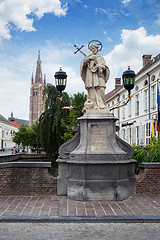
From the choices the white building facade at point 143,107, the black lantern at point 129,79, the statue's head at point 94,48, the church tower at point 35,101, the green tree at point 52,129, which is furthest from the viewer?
the church tower at point 35,101

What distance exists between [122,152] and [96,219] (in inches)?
112

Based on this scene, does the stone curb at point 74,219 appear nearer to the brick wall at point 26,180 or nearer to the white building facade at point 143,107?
the brick wall at point 26,180

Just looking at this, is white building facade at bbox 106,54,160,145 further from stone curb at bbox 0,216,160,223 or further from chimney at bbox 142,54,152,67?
stone curb at bbox 0,216,160,223

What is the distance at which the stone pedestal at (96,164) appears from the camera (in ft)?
25.0

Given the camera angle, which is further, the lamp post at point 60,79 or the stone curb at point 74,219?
the lamp post at point 60,79

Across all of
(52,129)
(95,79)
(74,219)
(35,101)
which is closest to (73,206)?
(74,219)

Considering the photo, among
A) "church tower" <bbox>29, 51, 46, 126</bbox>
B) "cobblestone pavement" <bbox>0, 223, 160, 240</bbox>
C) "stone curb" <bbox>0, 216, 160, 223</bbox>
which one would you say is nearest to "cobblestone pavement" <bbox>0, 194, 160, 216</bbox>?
"stone curb" <bbox>0, 216, 160, 223</bbox>

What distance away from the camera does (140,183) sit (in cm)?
835

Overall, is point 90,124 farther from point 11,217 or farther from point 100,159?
point 11,217

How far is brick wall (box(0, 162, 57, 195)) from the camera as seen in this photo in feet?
26.5

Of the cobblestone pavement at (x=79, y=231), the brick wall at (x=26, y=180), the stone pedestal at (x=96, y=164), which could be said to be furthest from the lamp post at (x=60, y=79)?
the cobblestone pavement at (x=79, y=231)

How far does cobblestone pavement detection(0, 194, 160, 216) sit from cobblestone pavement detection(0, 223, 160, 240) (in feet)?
1.53

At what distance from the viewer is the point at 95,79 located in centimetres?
901

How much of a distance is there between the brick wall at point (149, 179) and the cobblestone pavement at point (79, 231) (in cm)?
268
